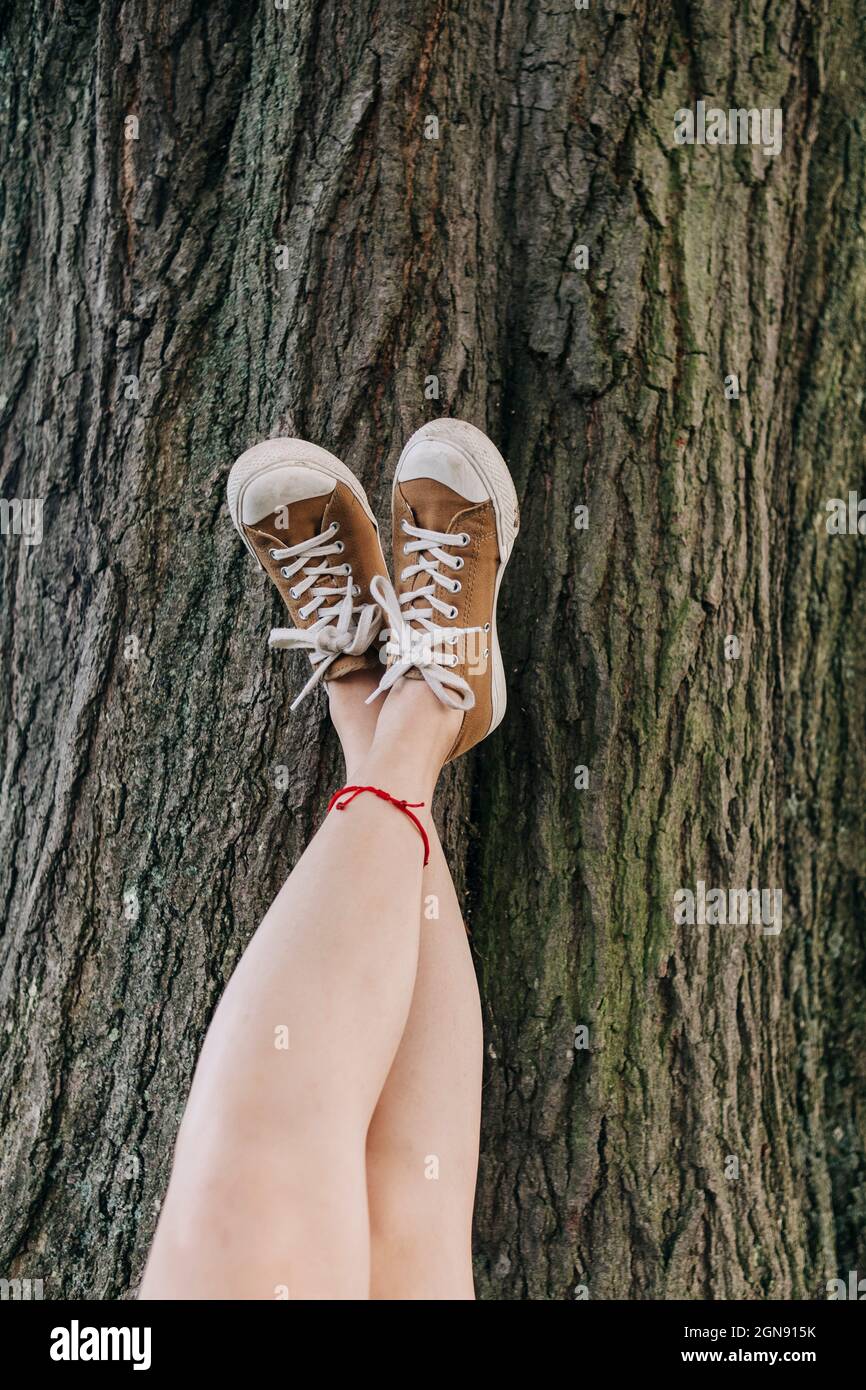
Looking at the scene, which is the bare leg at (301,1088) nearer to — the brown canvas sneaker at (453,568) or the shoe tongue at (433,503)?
the brown canvas sneaker at (453,568)

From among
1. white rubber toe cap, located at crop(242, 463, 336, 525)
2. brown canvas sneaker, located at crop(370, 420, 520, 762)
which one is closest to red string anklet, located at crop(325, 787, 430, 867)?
brown canvas sneaker, located at crop(370, 420, 520, 762)

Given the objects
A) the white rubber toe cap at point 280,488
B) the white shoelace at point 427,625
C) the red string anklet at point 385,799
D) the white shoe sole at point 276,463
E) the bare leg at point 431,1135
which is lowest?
the bare leg at point 431,1135

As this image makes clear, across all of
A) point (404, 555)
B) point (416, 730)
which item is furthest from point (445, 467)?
point (416, 730)

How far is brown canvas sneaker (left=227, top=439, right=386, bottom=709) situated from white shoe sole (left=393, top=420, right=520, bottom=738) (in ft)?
0.39

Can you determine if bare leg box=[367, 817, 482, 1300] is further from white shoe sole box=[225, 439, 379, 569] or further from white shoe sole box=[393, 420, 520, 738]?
white shoe sole box=[225, 439, 379, 569]

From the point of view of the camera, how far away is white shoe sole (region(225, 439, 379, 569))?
1.75m

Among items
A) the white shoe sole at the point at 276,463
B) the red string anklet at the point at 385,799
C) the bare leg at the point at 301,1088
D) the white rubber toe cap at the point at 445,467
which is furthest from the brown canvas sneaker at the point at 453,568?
the bare leg at the point at 301,1088

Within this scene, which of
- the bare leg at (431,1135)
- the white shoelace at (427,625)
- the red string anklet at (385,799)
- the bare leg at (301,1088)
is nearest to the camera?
the bare leg at (301,1088)

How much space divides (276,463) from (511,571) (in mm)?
468

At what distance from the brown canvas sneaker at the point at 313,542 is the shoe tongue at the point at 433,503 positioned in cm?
9

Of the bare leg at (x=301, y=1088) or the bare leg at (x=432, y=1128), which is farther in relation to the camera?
the bare leg at (x=432, y=1128)

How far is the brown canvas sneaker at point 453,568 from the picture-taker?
1742 mm

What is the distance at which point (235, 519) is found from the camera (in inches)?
71.4

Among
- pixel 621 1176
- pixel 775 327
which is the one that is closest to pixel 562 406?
pixel 775 327
